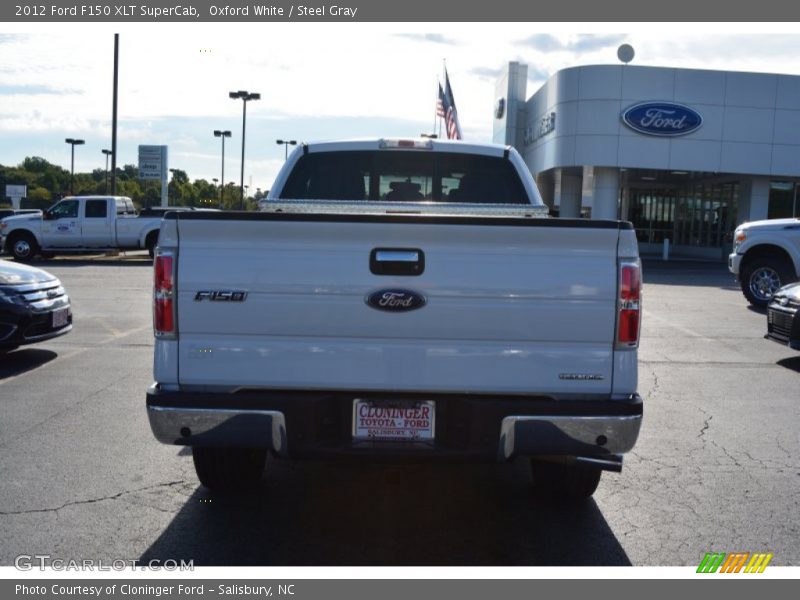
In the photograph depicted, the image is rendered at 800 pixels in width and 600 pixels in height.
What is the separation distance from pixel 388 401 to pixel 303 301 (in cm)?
61

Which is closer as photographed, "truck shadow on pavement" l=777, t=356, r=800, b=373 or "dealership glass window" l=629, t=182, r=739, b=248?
"truck shadow on pavement" l=777, t=356, r=800, b=373

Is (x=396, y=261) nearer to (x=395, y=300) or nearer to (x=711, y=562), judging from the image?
(x=395, y=300)

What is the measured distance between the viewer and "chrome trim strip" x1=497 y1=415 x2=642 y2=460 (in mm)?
3777

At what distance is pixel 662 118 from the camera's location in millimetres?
32562

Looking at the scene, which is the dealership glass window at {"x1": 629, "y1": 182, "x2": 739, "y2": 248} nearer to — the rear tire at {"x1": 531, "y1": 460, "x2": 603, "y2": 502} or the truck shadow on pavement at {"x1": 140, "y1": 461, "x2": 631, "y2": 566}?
the rear tire at {"x1": 531, "y1": 460, "x2": 603, "y2": 502}

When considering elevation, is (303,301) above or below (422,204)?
below

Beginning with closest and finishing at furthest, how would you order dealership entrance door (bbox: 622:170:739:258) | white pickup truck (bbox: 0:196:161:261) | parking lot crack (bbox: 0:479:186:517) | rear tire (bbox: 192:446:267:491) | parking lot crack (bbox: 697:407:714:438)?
parking lot crack (bbox: 0:479:186:517) → rear tire (bbox: 192:446:267:491) → parking lot crack (bbox: 697:407:714:438) → white pickup truck (bbox: 0:196:161:261) → dealership entrance door (bbox: 622:170:739:258)

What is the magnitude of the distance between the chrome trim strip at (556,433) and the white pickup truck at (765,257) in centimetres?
1228

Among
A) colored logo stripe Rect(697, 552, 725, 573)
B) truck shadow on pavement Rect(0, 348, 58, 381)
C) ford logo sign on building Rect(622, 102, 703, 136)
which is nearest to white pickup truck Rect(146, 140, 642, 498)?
colored logo stripe Rect(697, 552, 725, 573)
